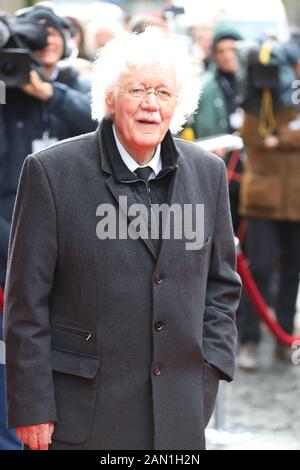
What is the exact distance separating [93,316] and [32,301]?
0.56 ft

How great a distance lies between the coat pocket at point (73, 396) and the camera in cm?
291

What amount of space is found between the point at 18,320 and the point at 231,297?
2.19 ft

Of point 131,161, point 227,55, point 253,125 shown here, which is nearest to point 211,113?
point 227,55

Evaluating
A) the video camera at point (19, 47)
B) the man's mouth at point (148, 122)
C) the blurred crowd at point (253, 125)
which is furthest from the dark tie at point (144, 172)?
the blurred crowd at point (253, 125)

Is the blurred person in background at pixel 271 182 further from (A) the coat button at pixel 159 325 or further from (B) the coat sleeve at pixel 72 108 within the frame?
(A) the coat button at pixel 159 325

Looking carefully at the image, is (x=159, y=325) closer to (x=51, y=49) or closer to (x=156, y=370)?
(x=156, y=370)

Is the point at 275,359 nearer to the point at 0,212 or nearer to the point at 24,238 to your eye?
the point at 0,212

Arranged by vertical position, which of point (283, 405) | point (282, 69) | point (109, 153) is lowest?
point (283, 405)

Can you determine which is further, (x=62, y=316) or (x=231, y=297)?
(x=231, y=297)

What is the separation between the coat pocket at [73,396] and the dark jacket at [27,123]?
2.00 m

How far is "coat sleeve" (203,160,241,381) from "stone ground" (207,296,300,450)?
1761mm

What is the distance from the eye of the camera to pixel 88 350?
2912 mm

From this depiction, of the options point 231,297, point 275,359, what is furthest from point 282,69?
point 231,297

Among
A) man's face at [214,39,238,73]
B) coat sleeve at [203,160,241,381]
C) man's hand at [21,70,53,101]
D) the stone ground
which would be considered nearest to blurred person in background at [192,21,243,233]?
man's face at [214,39,238,73]
